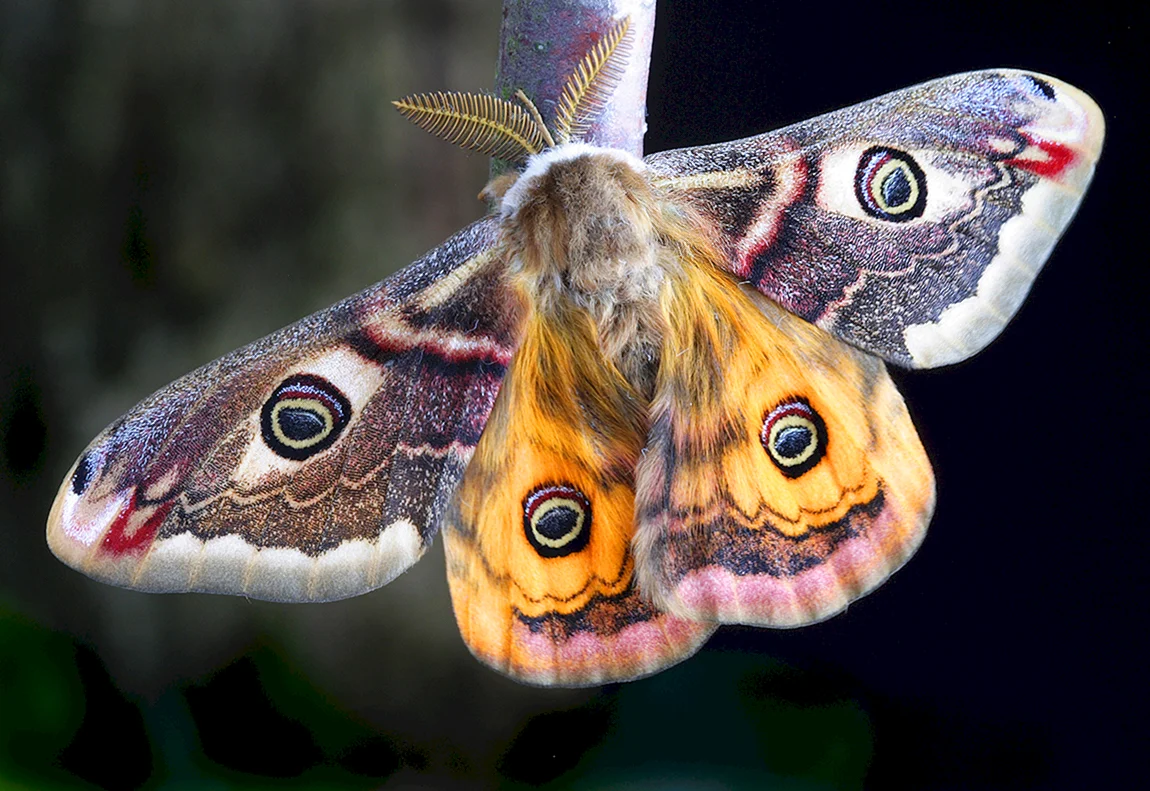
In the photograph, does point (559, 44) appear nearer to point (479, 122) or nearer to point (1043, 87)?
point (479, 122)

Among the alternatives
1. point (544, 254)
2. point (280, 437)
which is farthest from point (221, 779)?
point (544, 254)

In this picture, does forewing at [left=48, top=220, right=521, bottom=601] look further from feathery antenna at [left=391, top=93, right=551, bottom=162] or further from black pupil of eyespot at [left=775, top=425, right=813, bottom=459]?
black pupil of eyespot at [left=775, top=425, right=813, bottom=459]

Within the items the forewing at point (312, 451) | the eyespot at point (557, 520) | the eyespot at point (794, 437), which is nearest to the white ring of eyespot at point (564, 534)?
the eyespot at point (557, 520)

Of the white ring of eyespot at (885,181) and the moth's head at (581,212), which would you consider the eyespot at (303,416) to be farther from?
the white ring of eyespot at (885,181)

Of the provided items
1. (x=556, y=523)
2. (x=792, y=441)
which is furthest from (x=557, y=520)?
(x=792, y=441)

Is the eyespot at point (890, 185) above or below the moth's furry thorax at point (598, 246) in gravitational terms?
above

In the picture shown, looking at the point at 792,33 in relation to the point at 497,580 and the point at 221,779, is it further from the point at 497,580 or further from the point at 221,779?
the point at 221,779
